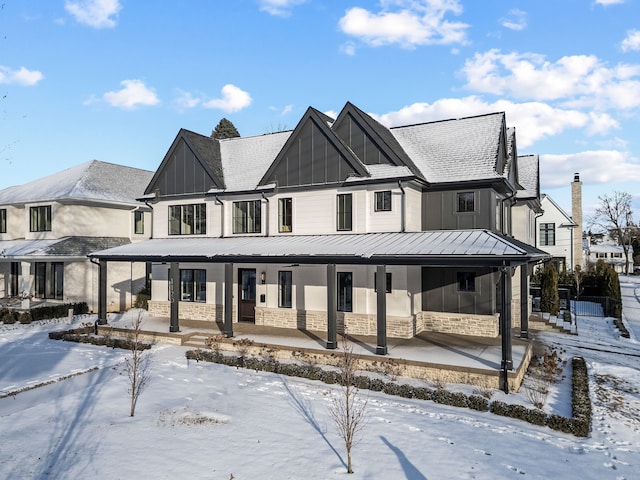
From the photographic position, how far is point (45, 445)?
29.5 ft

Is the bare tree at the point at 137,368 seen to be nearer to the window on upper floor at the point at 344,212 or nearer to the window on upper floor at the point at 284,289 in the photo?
the window on upper floor at the point at 284,289

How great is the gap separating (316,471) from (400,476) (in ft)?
4.89

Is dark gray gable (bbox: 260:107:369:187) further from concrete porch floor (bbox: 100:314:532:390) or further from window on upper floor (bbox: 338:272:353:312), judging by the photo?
concrete porch floor (bbox: 100:314:532:390)

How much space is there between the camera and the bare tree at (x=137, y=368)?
11121mm

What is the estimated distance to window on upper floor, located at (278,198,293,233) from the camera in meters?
20.4

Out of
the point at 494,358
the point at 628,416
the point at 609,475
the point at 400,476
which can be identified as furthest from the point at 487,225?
the point at 400,476

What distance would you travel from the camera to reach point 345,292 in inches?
725

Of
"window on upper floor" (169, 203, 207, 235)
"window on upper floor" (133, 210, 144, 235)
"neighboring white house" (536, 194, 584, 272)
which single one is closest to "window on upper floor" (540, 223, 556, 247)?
"neighboring white house" (536, 194, 584, 272)

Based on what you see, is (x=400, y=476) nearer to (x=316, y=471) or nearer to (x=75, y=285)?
(x=316, y=471)

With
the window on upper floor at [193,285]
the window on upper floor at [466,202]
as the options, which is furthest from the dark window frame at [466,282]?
the window on upper floor at [193,285]

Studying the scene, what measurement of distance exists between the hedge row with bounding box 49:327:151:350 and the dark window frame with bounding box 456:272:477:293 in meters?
12.6

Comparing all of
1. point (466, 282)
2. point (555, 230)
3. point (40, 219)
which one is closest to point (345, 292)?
point (466, 282)

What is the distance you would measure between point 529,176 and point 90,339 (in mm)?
22804

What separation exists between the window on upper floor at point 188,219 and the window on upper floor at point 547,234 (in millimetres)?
29373
